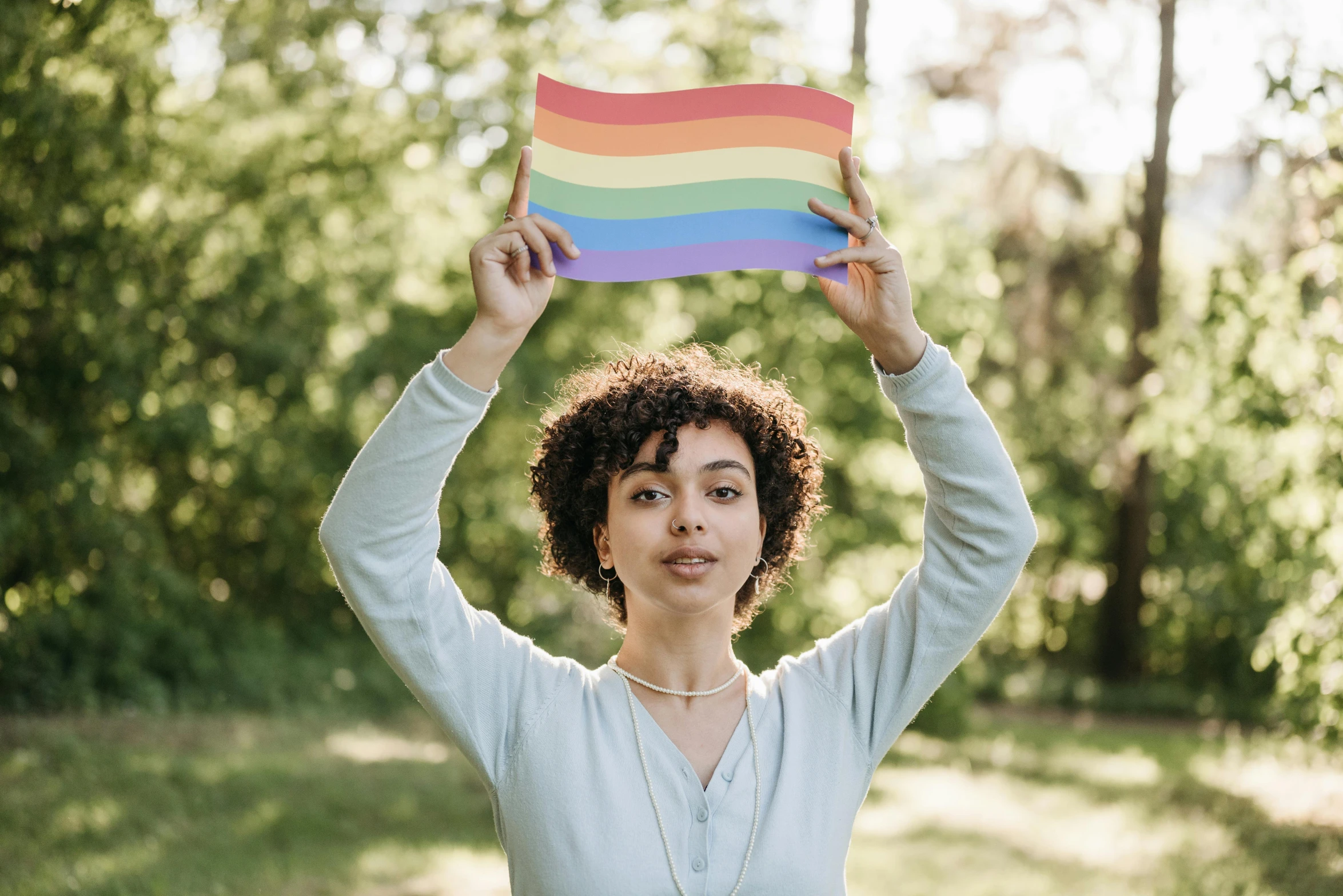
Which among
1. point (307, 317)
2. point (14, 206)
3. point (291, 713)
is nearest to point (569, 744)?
point (14, 206)

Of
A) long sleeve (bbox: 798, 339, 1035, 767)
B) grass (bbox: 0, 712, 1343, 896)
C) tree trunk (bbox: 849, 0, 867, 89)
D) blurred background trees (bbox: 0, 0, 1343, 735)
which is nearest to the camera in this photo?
long sleeve (bbox: 798, 339, 1035, 767)

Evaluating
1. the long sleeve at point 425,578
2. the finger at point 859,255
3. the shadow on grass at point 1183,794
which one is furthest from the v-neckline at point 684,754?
the shadow on grass at point 1183,794

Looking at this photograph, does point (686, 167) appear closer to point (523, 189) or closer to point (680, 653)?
point (523, 189)

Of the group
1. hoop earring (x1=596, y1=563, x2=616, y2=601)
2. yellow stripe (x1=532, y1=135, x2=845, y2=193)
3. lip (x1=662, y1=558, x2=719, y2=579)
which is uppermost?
yellow stripe (x1=532, y1=135, x2=845, y2=193)

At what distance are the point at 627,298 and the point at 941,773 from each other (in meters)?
4.82

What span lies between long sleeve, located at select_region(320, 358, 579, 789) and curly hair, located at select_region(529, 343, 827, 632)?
291 mm

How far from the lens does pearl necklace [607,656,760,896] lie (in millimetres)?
1716

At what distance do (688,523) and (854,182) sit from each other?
57 cm

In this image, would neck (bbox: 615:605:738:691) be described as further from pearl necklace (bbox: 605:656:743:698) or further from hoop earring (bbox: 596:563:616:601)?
hoop earring (bbox: 596:563:616:601)

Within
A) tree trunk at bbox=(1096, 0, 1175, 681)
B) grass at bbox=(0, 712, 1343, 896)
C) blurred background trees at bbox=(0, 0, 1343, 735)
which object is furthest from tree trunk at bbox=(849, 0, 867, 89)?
grass at bbox=(0, 712, 1343, 896)

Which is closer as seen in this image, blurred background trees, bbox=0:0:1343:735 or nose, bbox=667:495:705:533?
nose, bbox=667:495:705:533

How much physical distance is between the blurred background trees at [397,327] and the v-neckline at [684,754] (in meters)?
3.88

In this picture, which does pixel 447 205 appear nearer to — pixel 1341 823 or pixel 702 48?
pixel 702 48

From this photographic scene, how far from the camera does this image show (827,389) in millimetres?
10070
